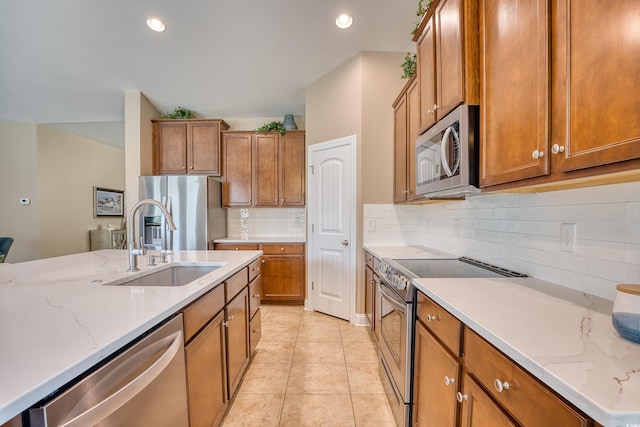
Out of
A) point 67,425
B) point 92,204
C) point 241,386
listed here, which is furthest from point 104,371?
point 92,204

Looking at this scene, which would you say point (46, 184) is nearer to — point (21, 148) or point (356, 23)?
point (21, 148)

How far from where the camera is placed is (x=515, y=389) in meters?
0.66

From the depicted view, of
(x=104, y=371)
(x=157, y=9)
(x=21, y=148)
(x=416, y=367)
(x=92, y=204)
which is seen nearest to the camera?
(x=104, y=371)

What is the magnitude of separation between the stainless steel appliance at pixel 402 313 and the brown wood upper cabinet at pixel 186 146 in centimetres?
302

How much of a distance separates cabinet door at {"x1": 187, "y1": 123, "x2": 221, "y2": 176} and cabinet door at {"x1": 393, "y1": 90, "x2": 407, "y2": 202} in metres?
2.47

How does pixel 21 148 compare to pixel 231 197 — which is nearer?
pixel 231 197

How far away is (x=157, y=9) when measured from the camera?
8.27 ft

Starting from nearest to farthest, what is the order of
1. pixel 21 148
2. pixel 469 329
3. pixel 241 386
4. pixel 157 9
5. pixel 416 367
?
pixel 469 329 → pixel 416 367 → pixel 241 386 → pixel 157 9 → pixel 21 148

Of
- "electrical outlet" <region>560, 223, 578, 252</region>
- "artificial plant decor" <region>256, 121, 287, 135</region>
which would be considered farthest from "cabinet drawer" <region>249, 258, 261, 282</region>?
"artificial plant decor" <region>256, 121, 287, 135</region>

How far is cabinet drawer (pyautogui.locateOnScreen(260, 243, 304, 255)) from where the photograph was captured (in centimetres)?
350

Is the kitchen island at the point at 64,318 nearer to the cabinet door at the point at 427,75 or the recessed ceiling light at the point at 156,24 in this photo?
the cabinet door at the point at 427,75

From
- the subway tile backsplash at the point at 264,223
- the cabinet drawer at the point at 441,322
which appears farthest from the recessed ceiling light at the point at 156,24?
the cabinet drawer at the point at 441,322

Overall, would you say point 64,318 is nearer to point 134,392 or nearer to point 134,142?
point 134,392

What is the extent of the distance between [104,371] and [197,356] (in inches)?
22.1
